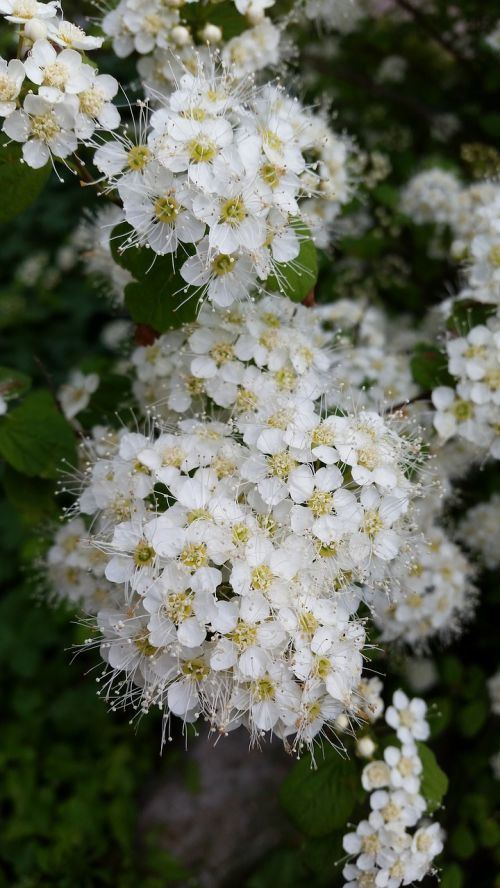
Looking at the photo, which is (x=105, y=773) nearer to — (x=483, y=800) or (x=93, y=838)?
(x=93, y=838)

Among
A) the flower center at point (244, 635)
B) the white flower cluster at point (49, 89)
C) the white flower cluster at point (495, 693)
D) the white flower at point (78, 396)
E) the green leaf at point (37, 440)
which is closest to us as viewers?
the flower center at point (244, 635)

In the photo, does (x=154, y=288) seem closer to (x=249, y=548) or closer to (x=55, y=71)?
(x=55, y=71)

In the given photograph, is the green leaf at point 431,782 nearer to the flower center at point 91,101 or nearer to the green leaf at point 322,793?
the green leaf at point 322,793

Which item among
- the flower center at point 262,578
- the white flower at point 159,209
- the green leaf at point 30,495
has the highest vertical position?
the white flower at point 159,209

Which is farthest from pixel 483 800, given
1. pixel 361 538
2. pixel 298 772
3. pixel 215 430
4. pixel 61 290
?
pixel 61 290

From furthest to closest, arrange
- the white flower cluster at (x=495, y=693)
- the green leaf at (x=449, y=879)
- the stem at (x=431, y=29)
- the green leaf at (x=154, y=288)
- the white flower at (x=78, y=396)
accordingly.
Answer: the stem at (x=431, y=29)
the white flower cluster at (x=495, y=693)
the white flower at (x=78, y=396)
the green leaf at (x=449, y=879)
the green leaf at (x=154, y=288)

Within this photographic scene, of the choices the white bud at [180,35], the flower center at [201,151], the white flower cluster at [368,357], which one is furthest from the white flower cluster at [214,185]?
the white flower cluster at [368,357]

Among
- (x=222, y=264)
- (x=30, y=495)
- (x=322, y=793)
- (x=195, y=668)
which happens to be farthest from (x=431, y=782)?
(x=222, y=264)
